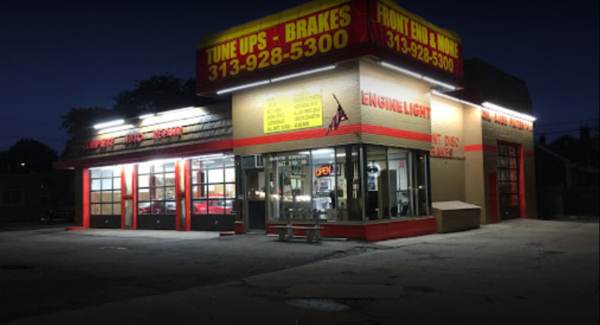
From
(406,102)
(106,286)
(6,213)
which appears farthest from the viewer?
(6,213)

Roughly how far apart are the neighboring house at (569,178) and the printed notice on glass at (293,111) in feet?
23.7

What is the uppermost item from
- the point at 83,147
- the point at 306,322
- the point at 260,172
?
the point at 83,147

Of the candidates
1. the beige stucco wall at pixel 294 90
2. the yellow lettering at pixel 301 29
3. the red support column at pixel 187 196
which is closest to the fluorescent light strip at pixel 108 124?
the red support column at pixel 187 196

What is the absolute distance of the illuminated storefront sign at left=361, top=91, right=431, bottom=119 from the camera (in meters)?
16.1

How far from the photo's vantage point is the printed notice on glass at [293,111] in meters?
17.0

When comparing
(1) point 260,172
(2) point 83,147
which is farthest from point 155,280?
(2) point 83,147

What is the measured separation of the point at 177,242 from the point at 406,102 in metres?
9.16

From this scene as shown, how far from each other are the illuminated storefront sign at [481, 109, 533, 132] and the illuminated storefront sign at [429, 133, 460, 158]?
174 centimetres

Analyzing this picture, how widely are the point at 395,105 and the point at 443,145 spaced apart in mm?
4686

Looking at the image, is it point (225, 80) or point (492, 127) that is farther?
point (492, 127)

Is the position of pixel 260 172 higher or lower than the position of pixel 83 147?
lower

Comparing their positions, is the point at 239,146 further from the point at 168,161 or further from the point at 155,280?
the point at 155,280

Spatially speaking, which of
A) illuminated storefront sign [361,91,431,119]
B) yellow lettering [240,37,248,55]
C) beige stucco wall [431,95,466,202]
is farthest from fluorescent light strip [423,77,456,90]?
yellow lettering [240,37,248,55]

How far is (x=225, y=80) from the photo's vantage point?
18.5 meters
